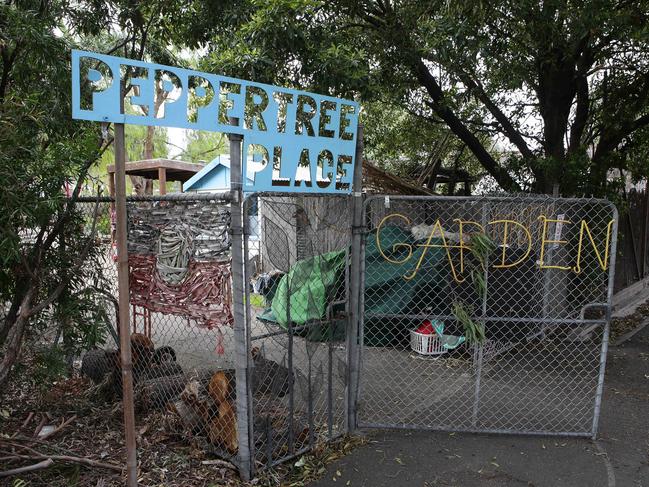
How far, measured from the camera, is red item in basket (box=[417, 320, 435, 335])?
6.55 meters

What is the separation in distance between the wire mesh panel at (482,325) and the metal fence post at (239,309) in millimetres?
1248

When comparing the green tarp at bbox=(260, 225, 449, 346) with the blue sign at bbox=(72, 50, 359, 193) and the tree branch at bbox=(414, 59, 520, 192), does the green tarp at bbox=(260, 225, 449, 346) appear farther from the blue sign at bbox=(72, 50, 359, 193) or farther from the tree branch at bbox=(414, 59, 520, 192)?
the tree branch at bbox=(414, 59, 520, 192)

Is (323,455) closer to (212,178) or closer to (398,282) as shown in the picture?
(398,282)

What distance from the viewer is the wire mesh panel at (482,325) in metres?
4.27

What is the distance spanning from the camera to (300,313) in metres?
4.61

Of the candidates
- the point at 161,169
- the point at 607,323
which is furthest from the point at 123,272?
the point at 161,169

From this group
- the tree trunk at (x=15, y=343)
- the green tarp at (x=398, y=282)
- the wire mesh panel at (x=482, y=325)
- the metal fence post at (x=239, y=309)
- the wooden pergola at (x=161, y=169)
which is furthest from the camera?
the wooden pergola at (x=161, y=169)

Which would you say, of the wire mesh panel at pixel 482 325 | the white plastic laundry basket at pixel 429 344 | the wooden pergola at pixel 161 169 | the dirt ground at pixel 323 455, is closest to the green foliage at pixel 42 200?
the dirt ground at pixel 323 455

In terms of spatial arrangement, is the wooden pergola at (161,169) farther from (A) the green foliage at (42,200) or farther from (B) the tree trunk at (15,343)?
(B) the tree trunk at (15,343)

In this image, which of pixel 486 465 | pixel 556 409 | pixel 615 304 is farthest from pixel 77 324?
pixel 615 304

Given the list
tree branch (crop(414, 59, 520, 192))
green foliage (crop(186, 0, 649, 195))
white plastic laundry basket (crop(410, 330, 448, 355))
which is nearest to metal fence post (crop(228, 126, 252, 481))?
green foliage (crop(186, 0, 649, 195))

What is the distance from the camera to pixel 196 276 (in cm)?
356

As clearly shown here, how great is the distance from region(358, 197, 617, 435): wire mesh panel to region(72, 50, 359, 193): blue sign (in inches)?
19.7

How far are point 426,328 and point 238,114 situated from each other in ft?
14.0
